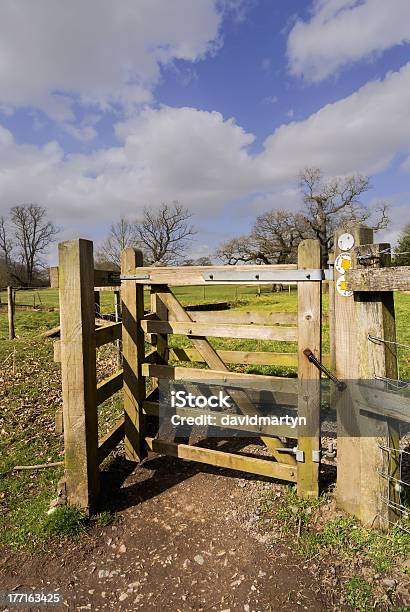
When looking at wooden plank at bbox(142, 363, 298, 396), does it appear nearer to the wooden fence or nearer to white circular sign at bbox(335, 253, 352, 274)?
the wooden fence

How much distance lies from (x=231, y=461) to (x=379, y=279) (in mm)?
2136

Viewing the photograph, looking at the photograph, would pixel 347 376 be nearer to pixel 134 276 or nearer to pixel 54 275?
pixel 134 276

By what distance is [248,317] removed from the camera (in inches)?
185

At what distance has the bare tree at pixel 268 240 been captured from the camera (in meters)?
44.2

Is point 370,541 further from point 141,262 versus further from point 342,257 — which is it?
point 141,262

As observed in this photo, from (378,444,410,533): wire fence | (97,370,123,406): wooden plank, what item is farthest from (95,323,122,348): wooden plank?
(378,444,410,533): wire fence

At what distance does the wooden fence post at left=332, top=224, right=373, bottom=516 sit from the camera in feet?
9.78

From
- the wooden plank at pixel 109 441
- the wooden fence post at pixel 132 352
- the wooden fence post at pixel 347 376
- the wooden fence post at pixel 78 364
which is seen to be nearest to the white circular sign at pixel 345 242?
the wooden fence post at pixel 347 376

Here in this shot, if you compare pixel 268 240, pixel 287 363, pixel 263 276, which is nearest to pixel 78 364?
pixel 263 276

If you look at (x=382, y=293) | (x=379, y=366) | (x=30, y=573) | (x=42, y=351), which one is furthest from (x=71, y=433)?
(x=42, y=351)

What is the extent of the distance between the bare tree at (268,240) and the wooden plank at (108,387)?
133ft

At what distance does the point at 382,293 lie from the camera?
2832 mm

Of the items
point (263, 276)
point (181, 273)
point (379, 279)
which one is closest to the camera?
point (379, 279)

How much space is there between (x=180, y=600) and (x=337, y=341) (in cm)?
217
